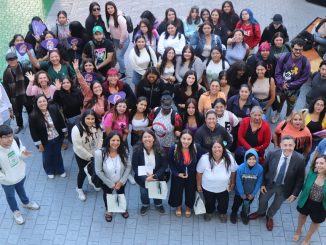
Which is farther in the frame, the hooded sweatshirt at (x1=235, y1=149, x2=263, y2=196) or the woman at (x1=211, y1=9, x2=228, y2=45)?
the woman at (x1=211, y1=9, x2=228, y2=45)

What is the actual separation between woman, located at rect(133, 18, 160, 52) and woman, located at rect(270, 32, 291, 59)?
2316 millimetres

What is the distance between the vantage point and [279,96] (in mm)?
7699

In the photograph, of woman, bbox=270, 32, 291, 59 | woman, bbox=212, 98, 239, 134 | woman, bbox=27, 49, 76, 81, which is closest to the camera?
woman, bbox=212, 98, 239, 134

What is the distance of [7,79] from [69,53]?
164 cm

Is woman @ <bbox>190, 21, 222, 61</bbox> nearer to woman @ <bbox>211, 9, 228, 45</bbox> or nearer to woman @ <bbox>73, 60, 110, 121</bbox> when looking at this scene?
woman @ <bbox>211, 9, 228, 45</bbox>

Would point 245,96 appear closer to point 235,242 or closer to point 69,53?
point 235,242

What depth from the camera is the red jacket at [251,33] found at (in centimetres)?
859

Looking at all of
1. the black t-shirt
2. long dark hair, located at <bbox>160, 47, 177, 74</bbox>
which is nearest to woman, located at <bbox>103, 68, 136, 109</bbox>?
long dark hair, located at <bbox>160, 47, 177, 74</bbox>

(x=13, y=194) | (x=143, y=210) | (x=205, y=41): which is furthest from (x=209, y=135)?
(x=13, y=194)

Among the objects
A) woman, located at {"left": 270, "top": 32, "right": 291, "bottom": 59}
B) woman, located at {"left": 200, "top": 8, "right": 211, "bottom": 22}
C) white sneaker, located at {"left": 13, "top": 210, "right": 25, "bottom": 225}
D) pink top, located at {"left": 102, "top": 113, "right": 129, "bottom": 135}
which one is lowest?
white sneaker, located at {"left": 13, "top": 210, "right": 25, "bottom": 225}

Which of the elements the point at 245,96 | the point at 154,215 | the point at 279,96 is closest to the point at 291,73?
the point at 279,96

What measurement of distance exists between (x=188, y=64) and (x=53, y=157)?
9.25 feet

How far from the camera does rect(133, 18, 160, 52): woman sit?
8258mm

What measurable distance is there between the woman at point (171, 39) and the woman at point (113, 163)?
2.96m
